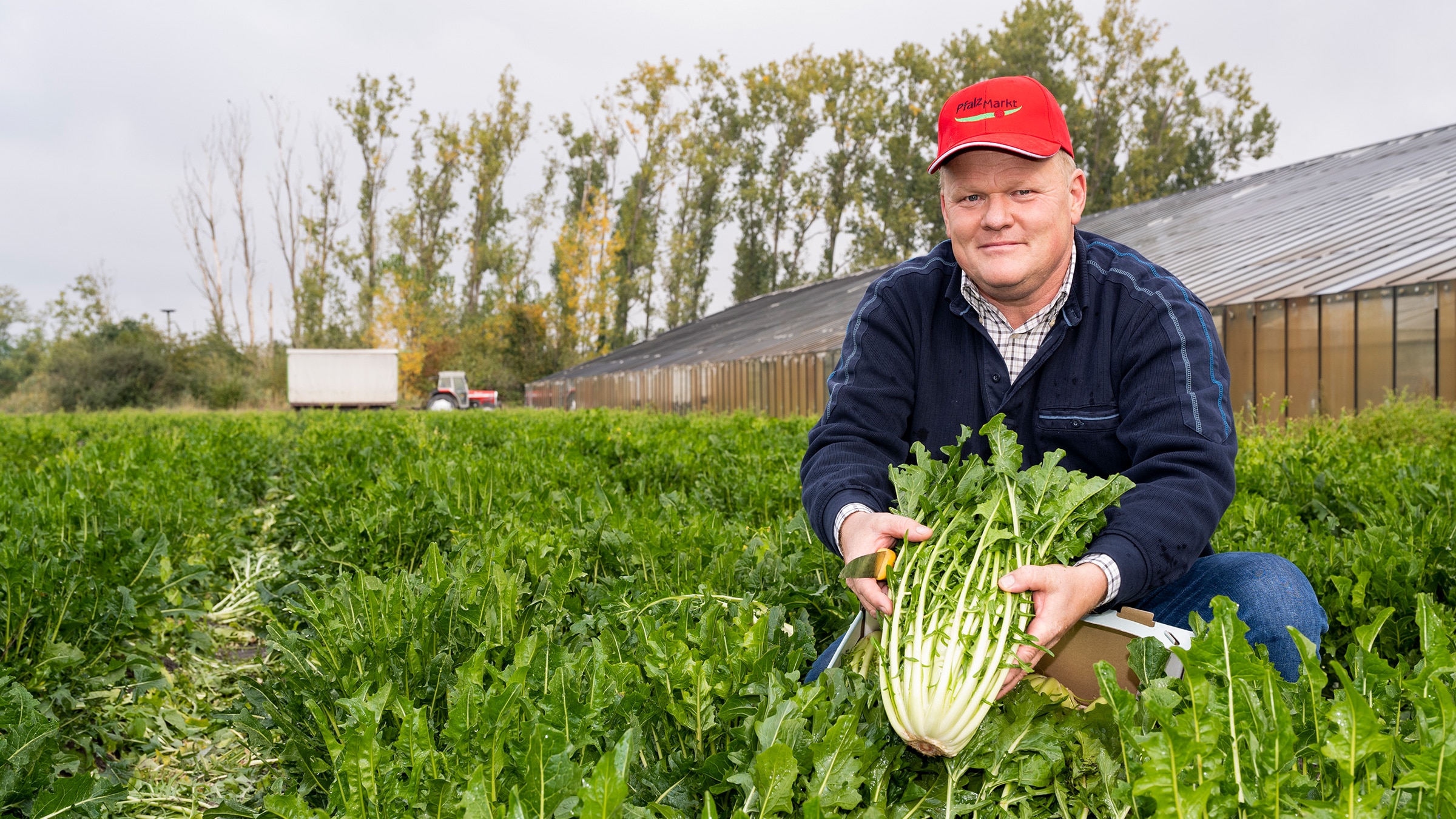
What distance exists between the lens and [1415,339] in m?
10.7

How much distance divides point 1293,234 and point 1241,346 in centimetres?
412

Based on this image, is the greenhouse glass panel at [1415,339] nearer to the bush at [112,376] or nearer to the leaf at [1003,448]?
the leaf at [1003,448]

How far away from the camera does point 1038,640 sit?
67.7 inches

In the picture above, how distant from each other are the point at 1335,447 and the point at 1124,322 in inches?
186

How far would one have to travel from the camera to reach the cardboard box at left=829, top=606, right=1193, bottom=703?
70.9 inches

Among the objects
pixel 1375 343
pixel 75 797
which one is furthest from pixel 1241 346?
pixel 75 797

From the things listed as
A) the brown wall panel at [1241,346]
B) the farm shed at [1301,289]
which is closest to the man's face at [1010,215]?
the farm shed at [1301,289]

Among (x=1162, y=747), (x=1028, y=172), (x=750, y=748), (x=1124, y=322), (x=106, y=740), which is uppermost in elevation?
(x=1028, y=172)

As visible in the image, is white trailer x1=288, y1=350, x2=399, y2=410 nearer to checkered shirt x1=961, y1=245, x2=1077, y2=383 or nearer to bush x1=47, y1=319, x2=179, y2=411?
bush x1=47, y1=319, x2=179, y2=411

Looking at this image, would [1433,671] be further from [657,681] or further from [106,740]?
[106,740]

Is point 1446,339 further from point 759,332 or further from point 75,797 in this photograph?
point 759,332

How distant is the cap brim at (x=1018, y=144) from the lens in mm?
2334

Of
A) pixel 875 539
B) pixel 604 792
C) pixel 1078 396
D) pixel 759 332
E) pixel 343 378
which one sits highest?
pixel 759 332

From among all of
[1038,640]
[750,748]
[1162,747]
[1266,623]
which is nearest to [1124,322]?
[1266,623]
